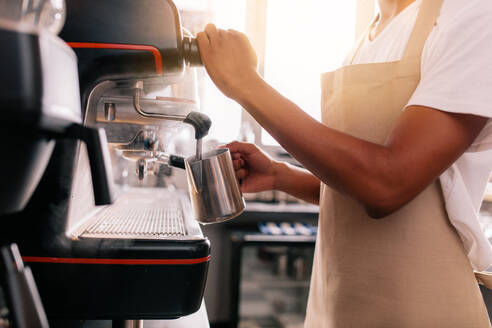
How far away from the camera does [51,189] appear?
49cm

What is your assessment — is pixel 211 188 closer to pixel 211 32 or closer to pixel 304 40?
pixel 211 32

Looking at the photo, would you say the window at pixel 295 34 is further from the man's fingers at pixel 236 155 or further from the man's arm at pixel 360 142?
the man's arm at pixel 360 142

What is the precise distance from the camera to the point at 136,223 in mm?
643

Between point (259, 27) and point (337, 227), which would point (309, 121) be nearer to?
point (337, 227)

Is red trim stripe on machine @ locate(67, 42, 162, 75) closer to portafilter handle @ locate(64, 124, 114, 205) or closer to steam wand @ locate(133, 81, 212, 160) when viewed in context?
steam wand @ locate(133, 81, 212, 160)

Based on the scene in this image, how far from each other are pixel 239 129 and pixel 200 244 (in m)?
2.04

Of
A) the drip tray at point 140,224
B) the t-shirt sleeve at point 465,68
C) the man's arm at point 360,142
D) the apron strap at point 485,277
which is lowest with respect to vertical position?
the apron strap at point 485,277

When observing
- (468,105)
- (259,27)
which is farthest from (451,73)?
(259,27)

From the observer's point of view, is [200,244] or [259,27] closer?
[200,244]

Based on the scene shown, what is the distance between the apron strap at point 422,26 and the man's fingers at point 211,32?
1.01 ft

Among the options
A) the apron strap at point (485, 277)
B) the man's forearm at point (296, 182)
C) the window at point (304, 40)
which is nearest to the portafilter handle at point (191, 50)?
the man's forearm at point (296, 182)

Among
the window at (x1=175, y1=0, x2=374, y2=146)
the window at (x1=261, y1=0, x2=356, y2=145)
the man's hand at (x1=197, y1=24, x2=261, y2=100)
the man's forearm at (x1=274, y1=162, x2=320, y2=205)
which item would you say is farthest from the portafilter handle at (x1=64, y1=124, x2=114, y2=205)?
the window at (x1=261, y1=0, x2=356, y2=145)

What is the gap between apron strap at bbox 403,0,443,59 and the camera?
0.54 meters

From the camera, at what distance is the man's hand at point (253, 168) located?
801 mm
